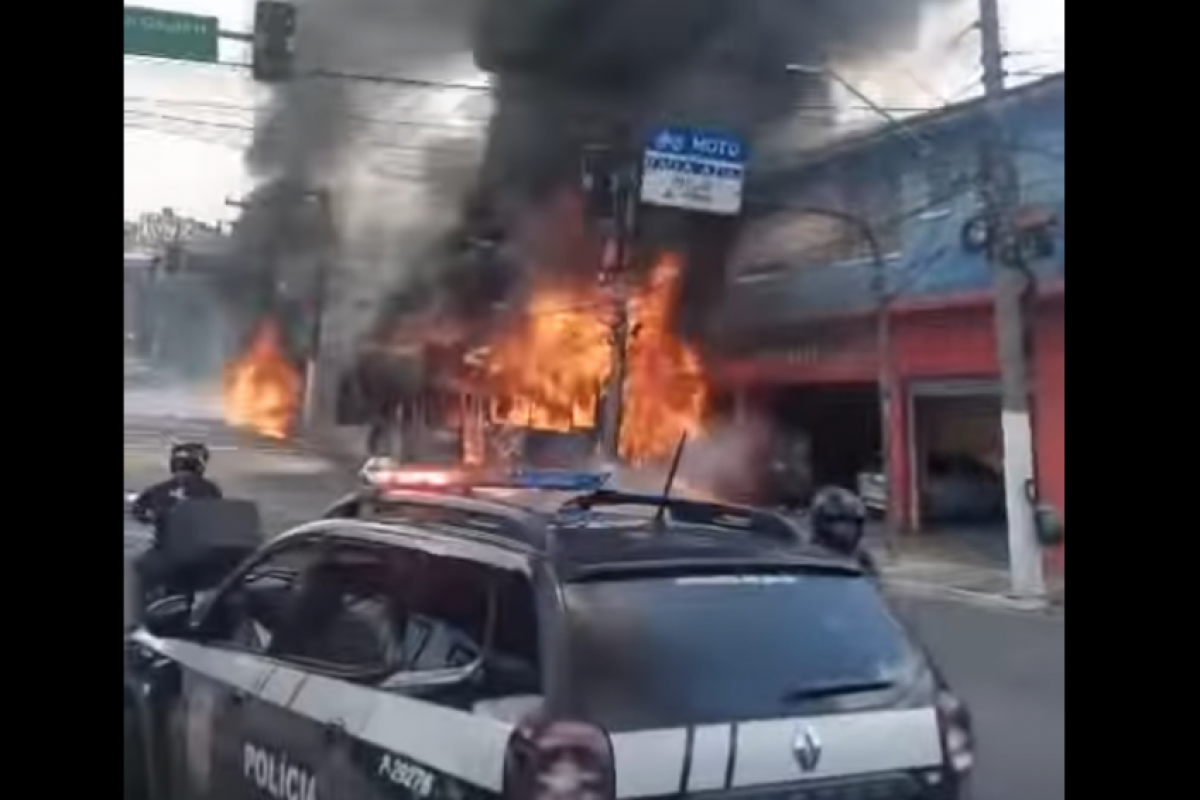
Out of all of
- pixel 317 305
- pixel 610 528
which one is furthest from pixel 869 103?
pixel 317 305

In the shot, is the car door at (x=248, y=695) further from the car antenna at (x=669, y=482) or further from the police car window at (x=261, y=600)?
the car antenna at (x=669, y=482)

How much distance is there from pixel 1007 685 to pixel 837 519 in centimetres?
34

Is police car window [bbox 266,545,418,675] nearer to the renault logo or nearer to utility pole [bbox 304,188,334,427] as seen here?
utility pole [bbox 304,188,334,427]

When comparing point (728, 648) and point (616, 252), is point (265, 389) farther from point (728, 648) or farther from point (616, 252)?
point (728, 648)

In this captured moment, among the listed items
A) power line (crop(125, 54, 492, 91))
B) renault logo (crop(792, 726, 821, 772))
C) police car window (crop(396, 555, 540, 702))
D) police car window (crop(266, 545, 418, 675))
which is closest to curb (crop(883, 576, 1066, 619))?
renault logo (crop(792, 726, 821, 772))

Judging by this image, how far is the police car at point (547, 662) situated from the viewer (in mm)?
1952

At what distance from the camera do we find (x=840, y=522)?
2.17 m

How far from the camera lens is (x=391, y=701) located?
2.05 meters

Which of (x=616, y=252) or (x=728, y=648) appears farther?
(x=616, y=252)

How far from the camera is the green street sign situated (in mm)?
2148
